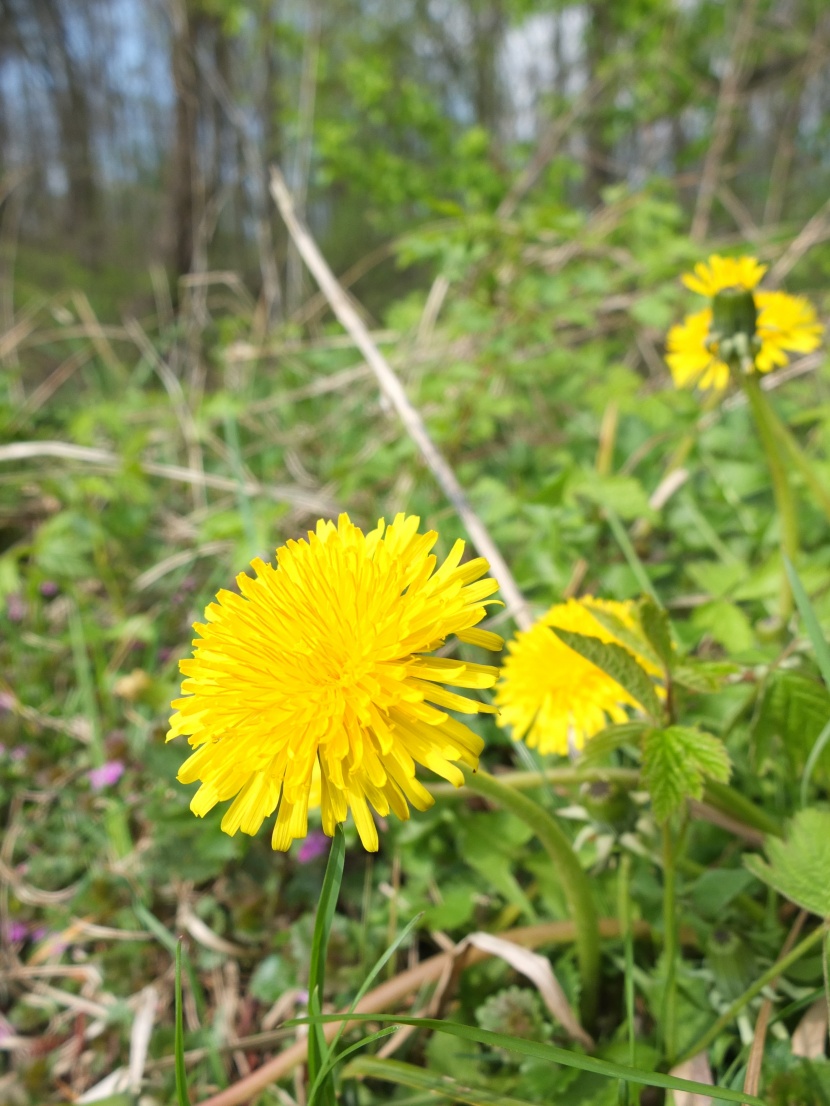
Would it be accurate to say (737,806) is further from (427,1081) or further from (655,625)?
(427,1081)

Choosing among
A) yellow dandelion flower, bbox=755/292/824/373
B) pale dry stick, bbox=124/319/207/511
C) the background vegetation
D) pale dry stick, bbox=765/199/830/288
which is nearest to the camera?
the background vegetation

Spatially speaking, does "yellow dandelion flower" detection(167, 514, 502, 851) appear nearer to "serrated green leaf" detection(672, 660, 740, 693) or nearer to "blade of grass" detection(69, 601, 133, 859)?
"serrated green leaf" detection(672, 660, 740, 693)

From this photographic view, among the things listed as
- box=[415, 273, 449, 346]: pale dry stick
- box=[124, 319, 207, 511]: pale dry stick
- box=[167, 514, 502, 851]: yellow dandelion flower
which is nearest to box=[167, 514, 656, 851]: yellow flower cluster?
box=[167, 514, 502, 851]: yellow dandelion flower

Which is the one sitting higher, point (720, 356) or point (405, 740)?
point (720, 356)

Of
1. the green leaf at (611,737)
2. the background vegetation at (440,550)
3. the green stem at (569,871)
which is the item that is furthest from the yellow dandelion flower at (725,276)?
the green stem at (569,871)

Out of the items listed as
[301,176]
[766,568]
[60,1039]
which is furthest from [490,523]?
[301,176]

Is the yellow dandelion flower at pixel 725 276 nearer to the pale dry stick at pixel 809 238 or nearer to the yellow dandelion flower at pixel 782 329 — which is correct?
the yellow dandelion flower at pixel 782 329

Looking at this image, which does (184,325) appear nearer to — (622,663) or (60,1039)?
(60,1039)

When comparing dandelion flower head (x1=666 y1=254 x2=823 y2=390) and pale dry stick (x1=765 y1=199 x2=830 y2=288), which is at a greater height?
pale dry stick (x1=765 y1=199 x2=830 y2=288)
